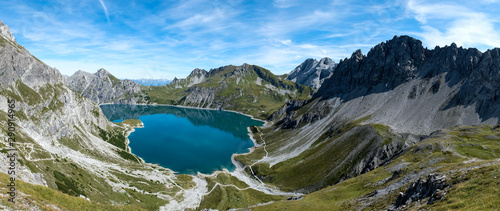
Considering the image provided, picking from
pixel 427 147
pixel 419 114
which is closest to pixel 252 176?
pixel 427 147

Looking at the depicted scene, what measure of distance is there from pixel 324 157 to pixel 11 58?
213 meters

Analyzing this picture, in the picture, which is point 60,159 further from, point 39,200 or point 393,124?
point 393,124

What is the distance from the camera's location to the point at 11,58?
163 meters

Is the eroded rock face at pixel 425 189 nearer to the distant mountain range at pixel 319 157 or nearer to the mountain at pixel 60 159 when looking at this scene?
the distant mountain range at pixel 319 157

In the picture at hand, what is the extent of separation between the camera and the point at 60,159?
4272 inches

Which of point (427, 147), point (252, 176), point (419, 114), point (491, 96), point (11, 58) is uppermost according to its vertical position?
point (11, 58)

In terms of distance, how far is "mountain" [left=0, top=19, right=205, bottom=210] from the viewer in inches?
1704

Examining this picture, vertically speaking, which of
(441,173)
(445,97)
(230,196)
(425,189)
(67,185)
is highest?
(445,97)

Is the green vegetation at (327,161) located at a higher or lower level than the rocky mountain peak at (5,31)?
lower

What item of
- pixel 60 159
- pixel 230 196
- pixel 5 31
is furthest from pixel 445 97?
pixel 5 31

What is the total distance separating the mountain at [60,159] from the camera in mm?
43281

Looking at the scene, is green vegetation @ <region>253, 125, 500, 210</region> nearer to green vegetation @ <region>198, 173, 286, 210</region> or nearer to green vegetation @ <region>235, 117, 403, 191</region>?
green vegetation @ <region>235, 117, 403, 191</region>

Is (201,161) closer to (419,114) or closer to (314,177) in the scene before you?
(314,177)

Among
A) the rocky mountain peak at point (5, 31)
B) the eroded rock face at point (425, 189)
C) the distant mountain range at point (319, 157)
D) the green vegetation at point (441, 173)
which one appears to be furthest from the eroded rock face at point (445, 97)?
the rocky mountain peak at point (5, 31)
